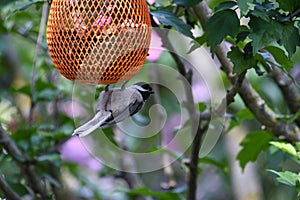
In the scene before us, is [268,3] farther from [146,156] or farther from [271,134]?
[146,156]

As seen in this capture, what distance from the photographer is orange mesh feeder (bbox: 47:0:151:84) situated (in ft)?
3.67

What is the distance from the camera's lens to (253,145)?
5.51ft

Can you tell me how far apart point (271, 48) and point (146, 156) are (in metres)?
0.95

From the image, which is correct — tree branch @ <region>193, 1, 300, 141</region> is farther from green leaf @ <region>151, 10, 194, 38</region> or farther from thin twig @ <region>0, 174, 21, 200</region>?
thin twig @ <region>0, 174, 21, 200</region>

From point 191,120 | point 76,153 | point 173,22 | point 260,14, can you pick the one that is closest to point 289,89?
point 191,120

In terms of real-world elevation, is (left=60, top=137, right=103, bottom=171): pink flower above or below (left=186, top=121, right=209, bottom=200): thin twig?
below

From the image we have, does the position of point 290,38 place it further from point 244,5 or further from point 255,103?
point 255,103

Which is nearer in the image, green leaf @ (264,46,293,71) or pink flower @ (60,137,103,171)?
green leaf @ (264,46,293,71)

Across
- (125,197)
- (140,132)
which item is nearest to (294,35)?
(140,132)

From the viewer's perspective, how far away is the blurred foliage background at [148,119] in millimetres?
1176

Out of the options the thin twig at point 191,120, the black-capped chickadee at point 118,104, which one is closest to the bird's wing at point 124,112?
the black-capped chickadee at point 118,104

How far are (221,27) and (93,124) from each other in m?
0.28

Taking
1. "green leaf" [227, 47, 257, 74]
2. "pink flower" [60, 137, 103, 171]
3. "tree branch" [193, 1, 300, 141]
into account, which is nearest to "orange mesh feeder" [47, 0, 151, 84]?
"green leaf" [227, 47, 257, 74]

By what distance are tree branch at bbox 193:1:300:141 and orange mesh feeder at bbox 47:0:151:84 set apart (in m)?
0.34
